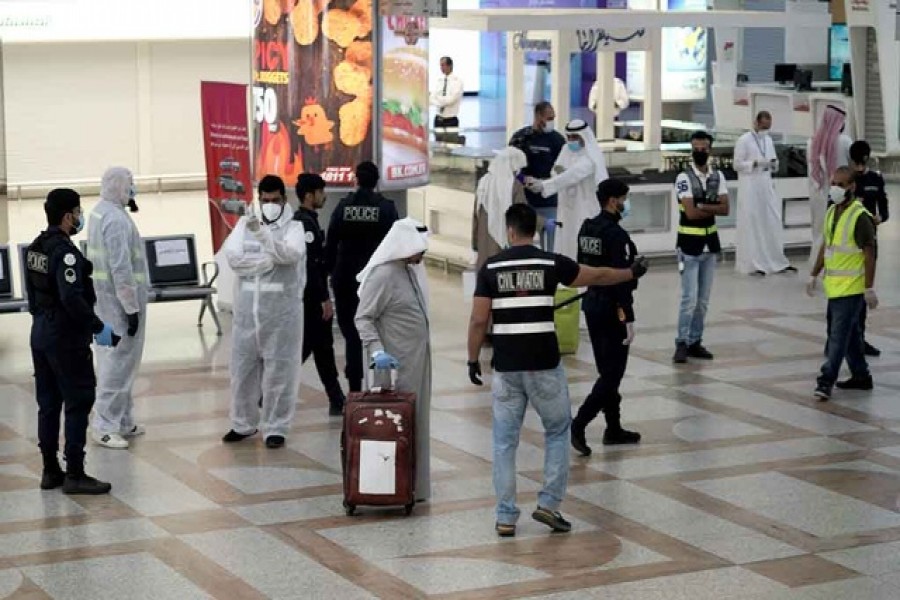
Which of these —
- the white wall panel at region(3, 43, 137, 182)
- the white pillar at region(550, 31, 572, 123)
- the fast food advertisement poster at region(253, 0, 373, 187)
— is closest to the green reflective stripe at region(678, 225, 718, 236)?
the fast food advertisement poster at region(253, 0, 373, 187)

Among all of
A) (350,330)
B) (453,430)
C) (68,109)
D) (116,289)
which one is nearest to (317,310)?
(350,330)

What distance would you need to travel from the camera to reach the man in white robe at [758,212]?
18.3 metres

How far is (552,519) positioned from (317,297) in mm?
3156

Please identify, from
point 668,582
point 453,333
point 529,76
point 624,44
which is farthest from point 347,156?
point 529,76

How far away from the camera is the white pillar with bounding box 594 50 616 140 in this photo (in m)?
21.2

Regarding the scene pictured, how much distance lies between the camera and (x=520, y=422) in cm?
904

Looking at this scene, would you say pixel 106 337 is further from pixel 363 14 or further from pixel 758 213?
pixel 758 213

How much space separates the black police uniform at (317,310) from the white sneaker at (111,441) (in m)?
1.38

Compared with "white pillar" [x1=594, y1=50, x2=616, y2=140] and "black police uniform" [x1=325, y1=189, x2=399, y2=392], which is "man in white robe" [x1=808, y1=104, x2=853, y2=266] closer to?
"white pillar" [x1=594, y1=50, x2=616, y2=140]

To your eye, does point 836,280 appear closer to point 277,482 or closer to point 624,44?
point 277,482

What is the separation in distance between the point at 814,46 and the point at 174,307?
888 inches

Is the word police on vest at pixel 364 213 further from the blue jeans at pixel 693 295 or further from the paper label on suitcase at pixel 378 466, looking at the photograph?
the paper label on suitcase at pixel 378 466

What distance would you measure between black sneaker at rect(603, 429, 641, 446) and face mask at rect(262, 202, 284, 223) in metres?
2.34

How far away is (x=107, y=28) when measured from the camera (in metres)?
24.0
